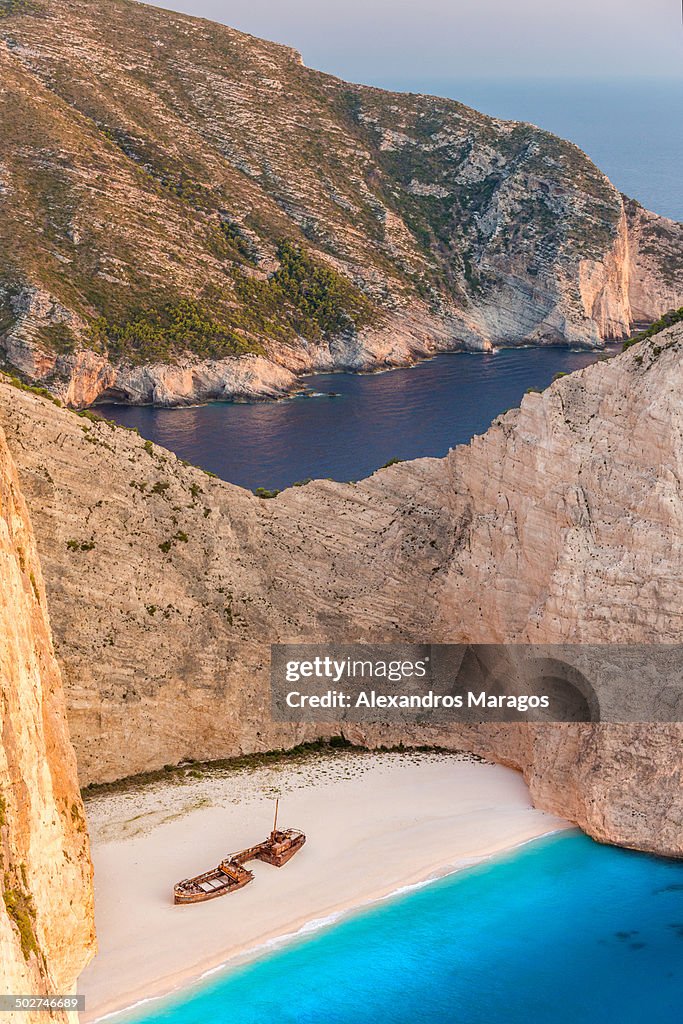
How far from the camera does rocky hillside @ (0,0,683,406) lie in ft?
279

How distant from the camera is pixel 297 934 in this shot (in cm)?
2964

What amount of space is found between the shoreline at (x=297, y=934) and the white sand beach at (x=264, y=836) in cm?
7

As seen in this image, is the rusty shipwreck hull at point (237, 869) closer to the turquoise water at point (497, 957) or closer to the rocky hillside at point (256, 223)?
the turquoise water at point (497, 957)

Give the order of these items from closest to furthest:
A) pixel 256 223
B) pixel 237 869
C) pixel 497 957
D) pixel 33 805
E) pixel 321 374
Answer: pixel 33 805, pixel 497 957, pixel 237 869, pixel 321 374, pixel 256 223

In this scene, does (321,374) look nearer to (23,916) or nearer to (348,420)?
(348,420)

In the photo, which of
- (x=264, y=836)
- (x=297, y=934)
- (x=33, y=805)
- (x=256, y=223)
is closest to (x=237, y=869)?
(x=264, y=836)

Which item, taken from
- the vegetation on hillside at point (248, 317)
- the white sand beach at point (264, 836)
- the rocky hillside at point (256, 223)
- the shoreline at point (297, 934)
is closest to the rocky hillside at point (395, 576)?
the white sand beach at point (264, 836)

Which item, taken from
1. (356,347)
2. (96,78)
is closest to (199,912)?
(356,347)

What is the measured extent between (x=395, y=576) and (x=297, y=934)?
12.9m

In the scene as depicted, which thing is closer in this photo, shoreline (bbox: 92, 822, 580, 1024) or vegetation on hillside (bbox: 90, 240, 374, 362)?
shoreline (bbox: 92, 822, 580, 1024)

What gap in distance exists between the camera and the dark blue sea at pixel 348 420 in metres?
68.1
